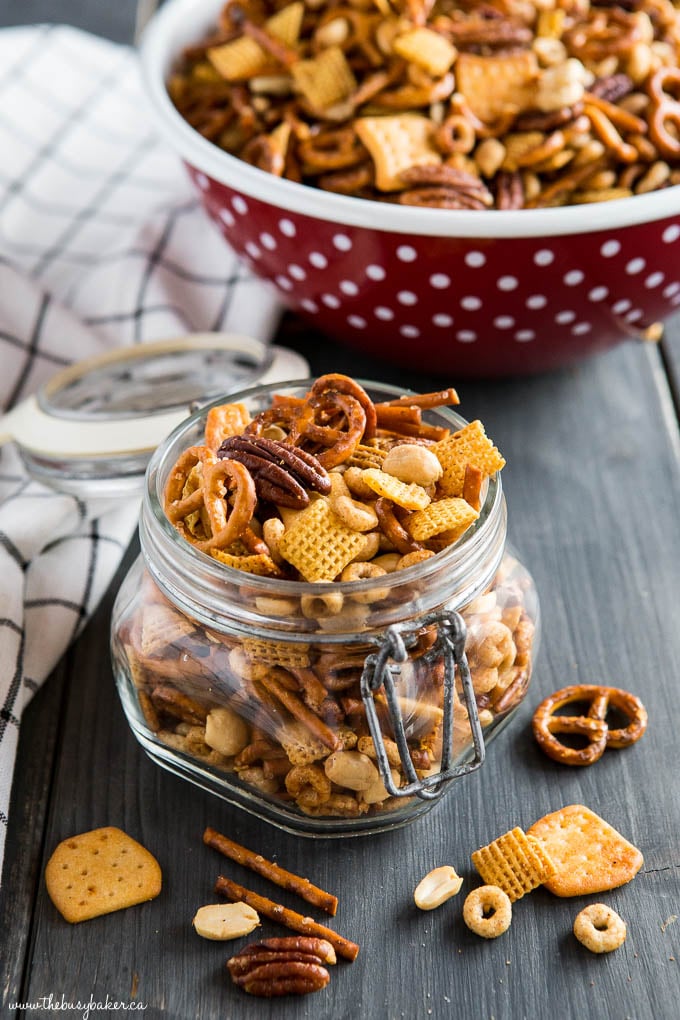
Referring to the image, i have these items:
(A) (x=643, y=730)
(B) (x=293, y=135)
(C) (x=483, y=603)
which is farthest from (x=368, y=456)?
(B) (x=293, y=135)

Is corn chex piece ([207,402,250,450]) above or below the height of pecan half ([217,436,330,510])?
below

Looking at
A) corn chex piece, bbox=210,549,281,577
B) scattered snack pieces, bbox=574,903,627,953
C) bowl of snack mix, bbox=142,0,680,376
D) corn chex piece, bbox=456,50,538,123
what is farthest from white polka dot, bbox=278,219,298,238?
scattered snack pieces, bbox=574,903,627,953

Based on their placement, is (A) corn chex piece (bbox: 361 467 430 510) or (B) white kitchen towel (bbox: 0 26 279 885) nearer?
(A) corn chex piece (bbox: 361 467 430 510)

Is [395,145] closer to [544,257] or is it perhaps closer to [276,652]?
[544,257]

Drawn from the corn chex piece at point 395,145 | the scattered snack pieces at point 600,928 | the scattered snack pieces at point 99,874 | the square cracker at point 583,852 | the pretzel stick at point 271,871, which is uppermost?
the corn chex piece at point 395,145

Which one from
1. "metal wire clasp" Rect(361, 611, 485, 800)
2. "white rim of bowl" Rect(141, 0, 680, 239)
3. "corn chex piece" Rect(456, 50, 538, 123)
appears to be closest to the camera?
"metal wire clasp" Rect(361, 611, 485, 800)

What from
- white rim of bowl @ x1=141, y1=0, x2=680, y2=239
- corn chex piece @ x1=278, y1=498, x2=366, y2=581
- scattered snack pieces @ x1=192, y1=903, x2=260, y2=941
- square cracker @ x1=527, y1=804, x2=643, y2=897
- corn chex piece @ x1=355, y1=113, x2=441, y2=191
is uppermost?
corn chex piece @ x1=355, y1=113, x2=441, y2=191

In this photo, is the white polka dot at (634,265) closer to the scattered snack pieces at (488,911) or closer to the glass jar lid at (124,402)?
the glass jar lid at (124,402)

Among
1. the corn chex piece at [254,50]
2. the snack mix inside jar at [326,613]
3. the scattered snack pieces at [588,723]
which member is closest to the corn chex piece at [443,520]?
the snack mix inside jar at [326,613]

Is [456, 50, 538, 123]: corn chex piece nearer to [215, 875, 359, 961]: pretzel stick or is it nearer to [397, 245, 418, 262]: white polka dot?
[397, 245, 418, 262]: white polka dot

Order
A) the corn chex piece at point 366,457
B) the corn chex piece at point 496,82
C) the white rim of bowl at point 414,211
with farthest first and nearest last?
the corn chex piece at point 496,82 → the white rim of bowl at point 414,211 → the corn chex piece at point 366,457
